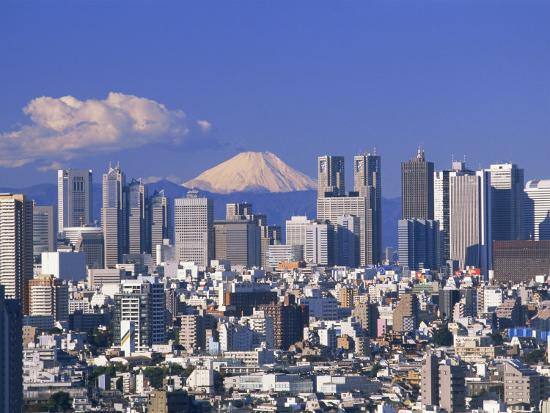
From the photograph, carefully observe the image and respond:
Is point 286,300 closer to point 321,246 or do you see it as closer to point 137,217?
point 321,246

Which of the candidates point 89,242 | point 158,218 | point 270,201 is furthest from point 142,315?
point 270,201

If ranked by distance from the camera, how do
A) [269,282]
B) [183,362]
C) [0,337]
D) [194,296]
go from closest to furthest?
[0,337], [183,362], [194,296], [269,282]

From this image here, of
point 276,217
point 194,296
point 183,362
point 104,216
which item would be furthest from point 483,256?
point 183,362

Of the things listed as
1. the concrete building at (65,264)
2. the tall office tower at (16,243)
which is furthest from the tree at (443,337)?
the concrete building at (65,264)

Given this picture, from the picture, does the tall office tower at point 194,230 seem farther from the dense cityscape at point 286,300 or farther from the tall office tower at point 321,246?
the tall office tower at point 321,246

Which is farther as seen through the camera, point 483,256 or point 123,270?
point 483,256

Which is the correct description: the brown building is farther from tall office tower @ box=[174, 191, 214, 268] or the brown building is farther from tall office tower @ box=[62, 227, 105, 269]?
tall office tower @ box=[62, 227, 105, 269]

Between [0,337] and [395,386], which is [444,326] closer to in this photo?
[395,386]
